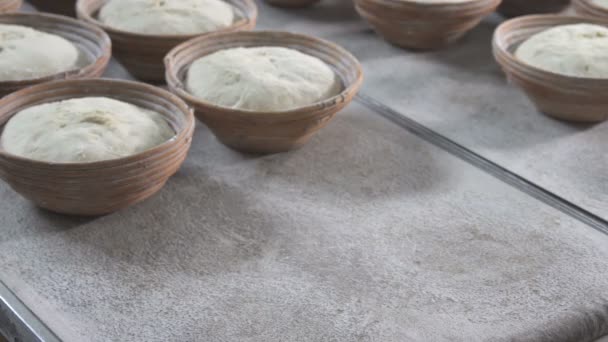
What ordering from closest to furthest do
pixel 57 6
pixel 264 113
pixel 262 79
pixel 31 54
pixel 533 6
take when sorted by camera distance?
pixel 264 113 → pixel 262 79 → pixel 31 54 → pixel 57 6 → pixel 533 6

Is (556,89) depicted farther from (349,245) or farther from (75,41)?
(75,41)

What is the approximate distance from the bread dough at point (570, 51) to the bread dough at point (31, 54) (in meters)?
1.36

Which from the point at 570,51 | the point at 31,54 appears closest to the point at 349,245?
the point at 570,51

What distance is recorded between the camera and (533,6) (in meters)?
3.07

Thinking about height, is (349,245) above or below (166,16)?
below

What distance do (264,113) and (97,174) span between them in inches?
18.2

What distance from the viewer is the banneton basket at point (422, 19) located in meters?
Result: 2.66

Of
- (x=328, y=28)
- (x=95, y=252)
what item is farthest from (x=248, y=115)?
(x=328, y=28)

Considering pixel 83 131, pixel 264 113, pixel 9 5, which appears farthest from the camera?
pixel 9 5

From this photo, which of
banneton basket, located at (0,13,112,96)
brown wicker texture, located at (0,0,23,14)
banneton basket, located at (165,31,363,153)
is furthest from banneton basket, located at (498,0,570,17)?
brown wicker texture, located at (0,0,23,14)

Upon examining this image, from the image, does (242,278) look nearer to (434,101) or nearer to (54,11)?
(434,101)

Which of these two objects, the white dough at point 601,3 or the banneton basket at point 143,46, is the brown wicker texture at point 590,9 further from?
the banneton basket at point 143,46

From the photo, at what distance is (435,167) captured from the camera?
2.12 metres

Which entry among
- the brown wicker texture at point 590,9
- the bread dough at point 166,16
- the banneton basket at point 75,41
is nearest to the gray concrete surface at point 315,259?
the banneton basket at point 75,41
